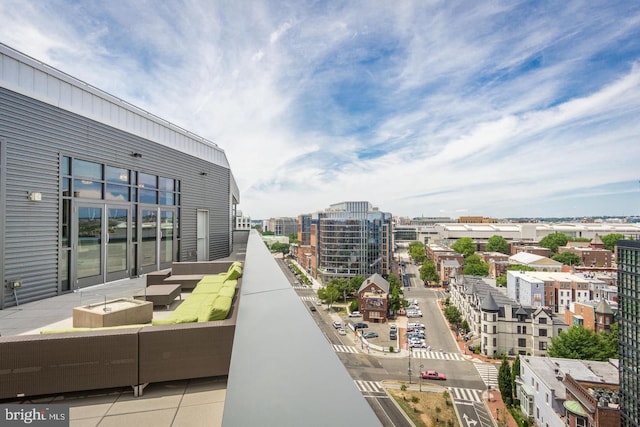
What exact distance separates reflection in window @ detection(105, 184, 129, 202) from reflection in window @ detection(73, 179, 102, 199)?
226mm

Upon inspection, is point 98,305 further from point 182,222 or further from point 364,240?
point 364,240

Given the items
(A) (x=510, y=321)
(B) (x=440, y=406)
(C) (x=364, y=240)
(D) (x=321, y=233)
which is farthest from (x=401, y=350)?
(D) (x=321, y=233)

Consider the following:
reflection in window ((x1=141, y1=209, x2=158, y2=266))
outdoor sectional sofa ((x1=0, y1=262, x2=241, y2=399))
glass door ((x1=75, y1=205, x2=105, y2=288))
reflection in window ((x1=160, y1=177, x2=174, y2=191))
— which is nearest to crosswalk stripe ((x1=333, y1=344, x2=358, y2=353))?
reflection in window ((x1=141, y1=209, x2=158, y2=266))

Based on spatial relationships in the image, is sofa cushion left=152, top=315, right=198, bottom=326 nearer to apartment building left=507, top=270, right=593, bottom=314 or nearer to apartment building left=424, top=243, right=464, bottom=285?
apartment building left=507, top=270, right=593, bottom=314

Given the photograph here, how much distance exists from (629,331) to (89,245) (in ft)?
78.2

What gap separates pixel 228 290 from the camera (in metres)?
3.23

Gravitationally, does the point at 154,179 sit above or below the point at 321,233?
above

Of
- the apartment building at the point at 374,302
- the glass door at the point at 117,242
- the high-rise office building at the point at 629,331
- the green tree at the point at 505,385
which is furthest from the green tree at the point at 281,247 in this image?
A: the glass door at the point at 117,242

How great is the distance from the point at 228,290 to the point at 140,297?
1.54 m

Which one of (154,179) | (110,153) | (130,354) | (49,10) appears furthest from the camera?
(154,179)

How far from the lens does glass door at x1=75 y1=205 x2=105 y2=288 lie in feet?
19.7

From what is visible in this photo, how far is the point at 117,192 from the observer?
7.02 meters

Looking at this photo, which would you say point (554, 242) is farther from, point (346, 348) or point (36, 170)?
point (36, 170)

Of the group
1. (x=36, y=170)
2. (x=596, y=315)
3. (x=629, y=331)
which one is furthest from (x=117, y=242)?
(x=596, y=315)
